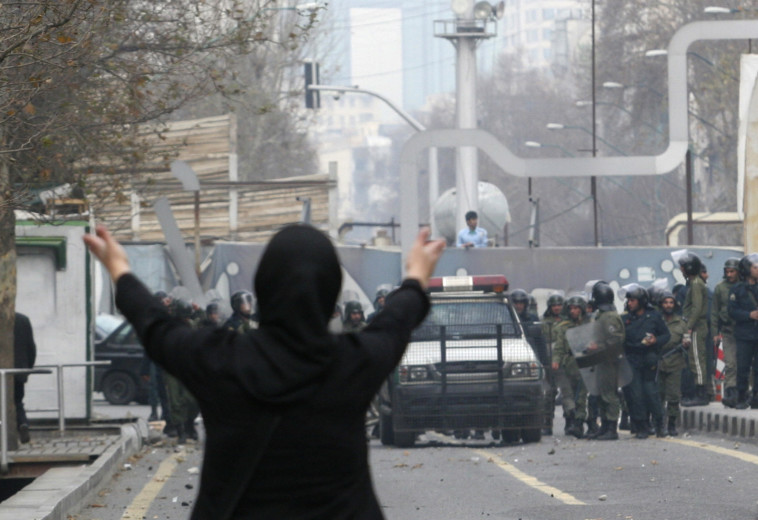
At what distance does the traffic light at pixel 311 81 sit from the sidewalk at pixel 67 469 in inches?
879

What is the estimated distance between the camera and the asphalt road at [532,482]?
10703mm

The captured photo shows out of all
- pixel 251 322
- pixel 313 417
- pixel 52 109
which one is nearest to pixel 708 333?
pixel 251 322

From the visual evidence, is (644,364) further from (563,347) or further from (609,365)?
(563,347)

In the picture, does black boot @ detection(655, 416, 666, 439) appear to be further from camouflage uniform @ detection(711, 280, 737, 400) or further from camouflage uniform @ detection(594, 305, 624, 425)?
camouflage uniform @ detection(711, 280, 737, 400)

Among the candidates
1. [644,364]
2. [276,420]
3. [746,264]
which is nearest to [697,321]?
[746,264]

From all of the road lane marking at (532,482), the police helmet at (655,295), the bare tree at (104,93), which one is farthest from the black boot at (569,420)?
the bare tree at (104,93)

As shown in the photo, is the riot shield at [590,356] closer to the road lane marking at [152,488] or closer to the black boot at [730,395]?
the black boot at [730,395]

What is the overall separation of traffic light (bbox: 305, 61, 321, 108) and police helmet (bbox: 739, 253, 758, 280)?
2241cm

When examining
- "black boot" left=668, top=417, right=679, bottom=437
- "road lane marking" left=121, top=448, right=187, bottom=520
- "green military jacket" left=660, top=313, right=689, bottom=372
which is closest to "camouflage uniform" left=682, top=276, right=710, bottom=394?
"green military jacket" left=660, top=313, right=689, bottom=372

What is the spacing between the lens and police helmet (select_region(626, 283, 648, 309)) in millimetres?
17422

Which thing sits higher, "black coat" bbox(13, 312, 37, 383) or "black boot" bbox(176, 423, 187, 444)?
"black coat" bbox(13, 312, 37, 383)

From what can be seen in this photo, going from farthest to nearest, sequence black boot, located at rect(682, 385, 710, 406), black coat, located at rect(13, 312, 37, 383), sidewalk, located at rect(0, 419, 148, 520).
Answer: black boot, located at rect(682, 385, 710, 406) → black coat, located at rect(13, 312, 37, 383) → sidewalk, located at rect(0, 419, 148, 520)

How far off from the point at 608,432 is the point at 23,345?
6.15 meters

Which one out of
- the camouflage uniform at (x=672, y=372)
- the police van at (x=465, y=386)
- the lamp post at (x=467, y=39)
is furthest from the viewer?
the lamp post at (x=467, y=39)
